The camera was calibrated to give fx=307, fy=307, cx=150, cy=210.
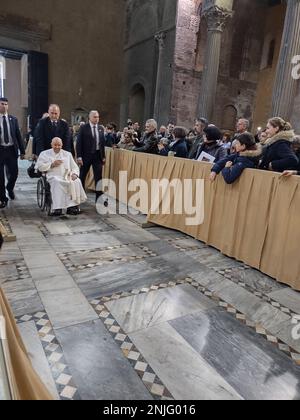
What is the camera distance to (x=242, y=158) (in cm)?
338

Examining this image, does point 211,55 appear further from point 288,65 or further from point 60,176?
point 60,176

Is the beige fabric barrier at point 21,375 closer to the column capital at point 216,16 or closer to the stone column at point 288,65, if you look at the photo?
the stone column at point 288,65

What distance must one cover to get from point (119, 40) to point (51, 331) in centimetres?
1610

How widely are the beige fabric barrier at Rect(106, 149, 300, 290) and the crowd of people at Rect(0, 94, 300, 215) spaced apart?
208mm

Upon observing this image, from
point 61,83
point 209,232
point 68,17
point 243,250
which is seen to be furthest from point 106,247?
point 68,17

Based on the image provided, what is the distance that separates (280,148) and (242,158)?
1.30ft

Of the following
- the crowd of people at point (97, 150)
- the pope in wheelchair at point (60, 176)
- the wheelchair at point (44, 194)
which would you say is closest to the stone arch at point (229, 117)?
the crowd of people at point (97, 150)

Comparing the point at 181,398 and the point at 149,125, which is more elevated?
the point at 149,125

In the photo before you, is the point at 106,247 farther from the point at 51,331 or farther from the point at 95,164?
the point at 95,164

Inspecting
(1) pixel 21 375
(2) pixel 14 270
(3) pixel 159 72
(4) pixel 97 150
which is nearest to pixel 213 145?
(4) pixel 97 150

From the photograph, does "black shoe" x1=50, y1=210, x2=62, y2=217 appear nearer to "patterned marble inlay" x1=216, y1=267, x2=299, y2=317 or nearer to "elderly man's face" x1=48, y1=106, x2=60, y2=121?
"elderly man's face" x1=48, y1=106, x2=60, y2=121

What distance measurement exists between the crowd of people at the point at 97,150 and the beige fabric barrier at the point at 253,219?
0.21m

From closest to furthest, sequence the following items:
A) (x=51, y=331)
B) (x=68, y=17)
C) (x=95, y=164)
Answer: (x=51, y=331) < (x=95, y=164) < (x=68, y=17)

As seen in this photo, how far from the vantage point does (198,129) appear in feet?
15.9
